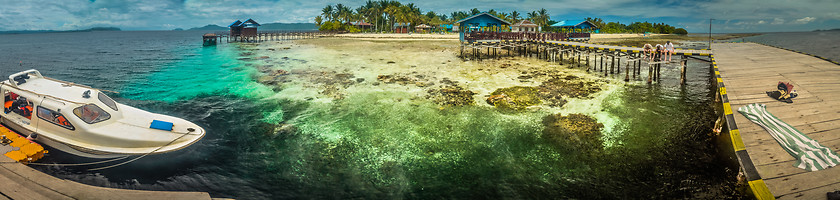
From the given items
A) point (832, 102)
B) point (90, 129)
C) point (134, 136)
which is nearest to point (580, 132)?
point (832, 102)

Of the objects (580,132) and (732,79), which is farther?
(732,79)

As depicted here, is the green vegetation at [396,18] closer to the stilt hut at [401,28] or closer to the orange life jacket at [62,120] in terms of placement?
the stilt hut at [401,28]

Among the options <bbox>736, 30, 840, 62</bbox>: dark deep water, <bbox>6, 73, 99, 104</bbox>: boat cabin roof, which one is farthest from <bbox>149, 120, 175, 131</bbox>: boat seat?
<bbox>736, 30, 840, 62</bbox>: dark deep water

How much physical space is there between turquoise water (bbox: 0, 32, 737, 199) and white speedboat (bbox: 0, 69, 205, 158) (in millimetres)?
674

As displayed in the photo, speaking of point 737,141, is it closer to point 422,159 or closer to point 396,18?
point 422,159

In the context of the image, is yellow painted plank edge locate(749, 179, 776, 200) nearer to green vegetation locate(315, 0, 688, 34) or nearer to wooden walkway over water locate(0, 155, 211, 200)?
wooden walkway over water locate(0, 155, 211, 200)

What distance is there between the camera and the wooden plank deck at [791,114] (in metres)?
5.39

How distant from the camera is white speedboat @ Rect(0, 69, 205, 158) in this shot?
8.94 meters

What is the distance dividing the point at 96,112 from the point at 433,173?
31.9 ft

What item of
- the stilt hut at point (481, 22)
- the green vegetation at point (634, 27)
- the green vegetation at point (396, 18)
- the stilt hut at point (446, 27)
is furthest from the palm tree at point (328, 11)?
the green vegetation at point (634, 27)

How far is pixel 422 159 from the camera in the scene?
383 inches

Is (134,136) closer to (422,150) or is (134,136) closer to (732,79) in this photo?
(422,150)

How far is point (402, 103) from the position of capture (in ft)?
51.9

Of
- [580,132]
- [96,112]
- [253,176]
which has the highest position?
[96,112]
